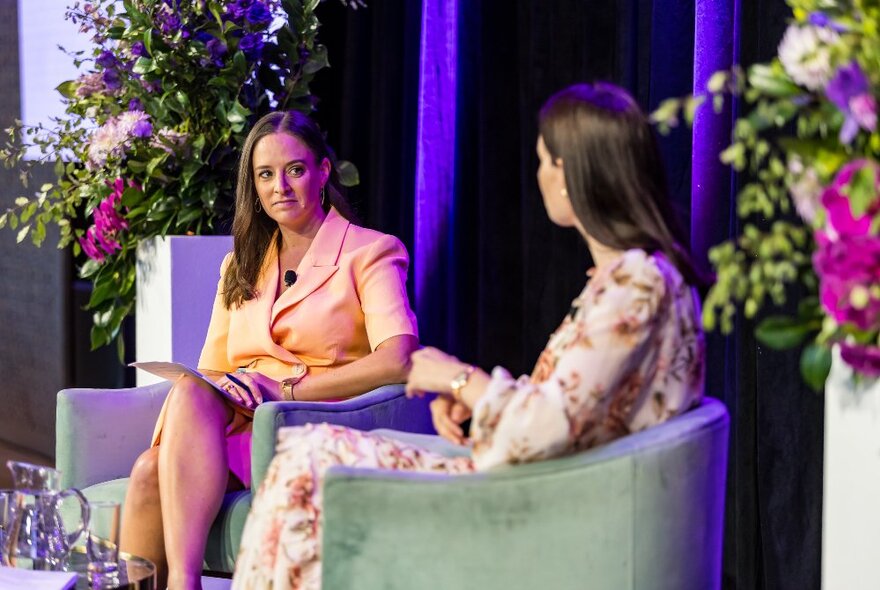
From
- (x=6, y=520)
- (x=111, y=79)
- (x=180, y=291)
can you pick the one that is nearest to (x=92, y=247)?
(x=180, y=291)

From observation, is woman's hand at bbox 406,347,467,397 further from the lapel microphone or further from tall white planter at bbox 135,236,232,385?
tall white planter at bbox 135,236,232,385

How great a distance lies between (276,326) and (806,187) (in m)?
1.83

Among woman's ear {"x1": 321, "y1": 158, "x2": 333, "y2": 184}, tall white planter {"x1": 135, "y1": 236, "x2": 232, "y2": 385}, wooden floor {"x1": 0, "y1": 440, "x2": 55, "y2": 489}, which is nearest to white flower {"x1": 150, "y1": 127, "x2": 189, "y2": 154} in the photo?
tall white planter {"x1": 135, "y1": 236, "x2": 232, "y2": 385}

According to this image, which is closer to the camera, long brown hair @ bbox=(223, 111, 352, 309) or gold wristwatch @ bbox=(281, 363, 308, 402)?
gold wristwatch @ bbox=(281, 363, 308, 402)

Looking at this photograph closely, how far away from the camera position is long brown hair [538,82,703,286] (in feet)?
6.00

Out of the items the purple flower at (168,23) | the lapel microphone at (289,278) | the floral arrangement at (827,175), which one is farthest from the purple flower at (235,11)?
the floral arrangement at (827,175)

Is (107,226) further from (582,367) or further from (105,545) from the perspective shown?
(582,367)

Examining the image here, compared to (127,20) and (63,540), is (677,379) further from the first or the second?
(127,20)

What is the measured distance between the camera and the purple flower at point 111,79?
3.59 metres

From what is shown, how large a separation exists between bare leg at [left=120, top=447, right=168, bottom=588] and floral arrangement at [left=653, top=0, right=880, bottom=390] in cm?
161

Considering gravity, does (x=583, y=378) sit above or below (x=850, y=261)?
below

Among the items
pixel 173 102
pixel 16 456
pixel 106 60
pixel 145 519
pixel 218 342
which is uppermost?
pixel 106 60

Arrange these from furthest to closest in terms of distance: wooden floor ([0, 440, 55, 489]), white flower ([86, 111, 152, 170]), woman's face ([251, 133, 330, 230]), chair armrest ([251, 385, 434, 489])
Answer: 1. wooden floor ([0, 440, 55, 489])
2. white flower ([86, 111, 152, 170])
3. woman's face ([251, 133, 330, 230])
4. chair armrest ([251, 385, 434, 489])

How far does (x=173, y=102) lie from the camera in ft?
11.6
